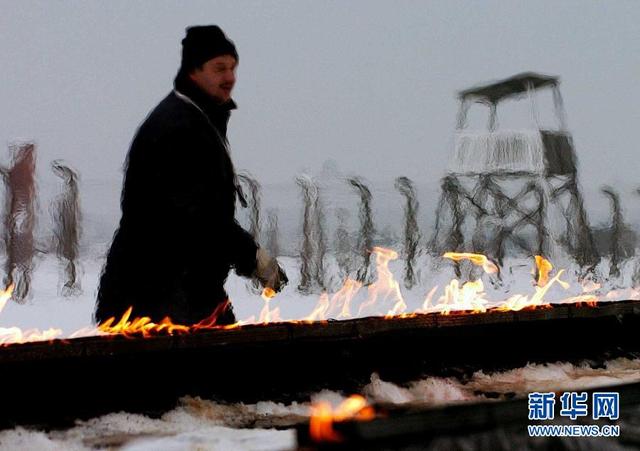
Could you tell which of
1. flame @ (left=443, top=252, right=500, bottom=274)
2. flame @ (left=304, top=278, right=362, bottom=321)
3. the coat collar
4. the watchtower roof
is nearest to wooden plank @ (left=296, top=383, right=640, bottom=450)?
the coat collar

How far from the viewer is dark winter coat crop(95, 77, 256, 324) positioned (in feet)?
13.2

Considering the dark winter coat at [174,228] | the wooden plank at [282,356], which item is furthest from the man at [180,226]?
the wooden plank at [282,356]

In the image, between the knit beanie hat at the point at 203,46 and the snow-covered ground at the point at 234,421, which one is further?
the knit beanie hat at the point at 203,46

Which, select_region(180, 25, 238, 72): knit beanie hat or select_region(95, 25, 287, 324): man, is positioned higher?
select_region(180, 25, 238, 72): knit beanie hat

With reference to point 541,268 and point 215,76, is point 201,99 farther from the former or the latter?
point 541,268

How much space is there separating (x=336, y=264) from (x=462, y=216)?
4.30 metres

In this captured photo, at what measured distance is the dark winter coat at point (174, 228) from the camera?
4.02 meters

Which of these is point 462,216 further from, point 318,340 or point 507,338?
point 318,340

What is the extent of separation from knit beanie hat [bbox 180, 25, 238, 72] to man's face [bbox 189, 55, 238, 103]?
0.03 m

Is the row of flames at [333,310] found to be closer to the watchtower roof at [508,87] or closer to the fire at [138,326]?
the fire at [138,326]

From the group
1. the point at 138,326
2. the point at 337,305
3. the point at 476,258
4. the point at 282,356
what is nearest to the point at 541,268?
the point at 476,258

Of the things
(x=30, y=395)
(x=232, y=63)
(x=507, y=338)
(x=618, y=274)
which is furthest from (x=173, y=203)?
(x=618, y=274)

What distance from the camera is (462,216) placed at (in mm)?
15453

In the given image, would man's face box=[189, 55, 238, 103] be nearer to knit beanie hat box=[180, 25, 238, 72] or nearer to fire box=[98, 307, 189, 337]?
knit beanie hat box=[180, 25, 238, 72]
